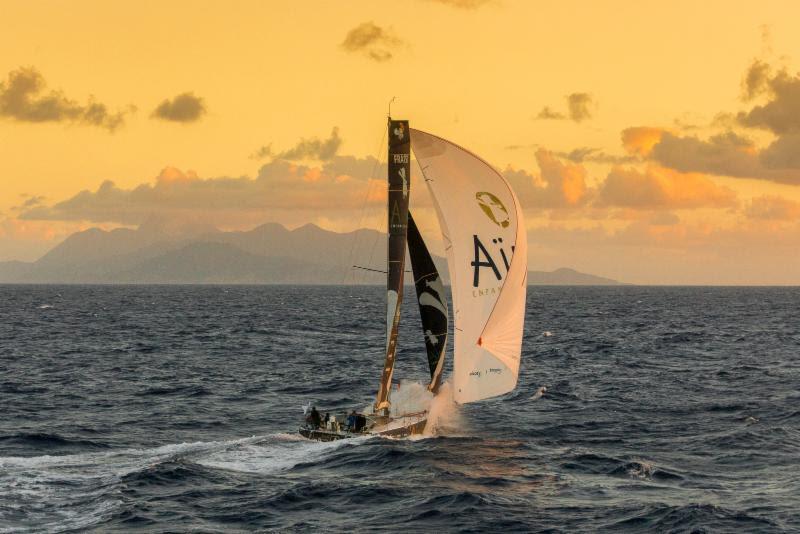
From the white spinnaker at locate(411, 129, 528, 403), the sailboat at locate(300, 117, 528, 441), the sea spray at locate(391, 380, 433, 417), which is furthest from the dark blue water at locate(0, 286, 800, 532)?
the sailboat at locate(300, 117, 528, 441)

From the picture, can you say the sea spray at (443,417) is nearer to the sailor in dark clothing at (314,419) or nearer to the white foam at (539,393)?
the sailor in dark clothing at (314,419)

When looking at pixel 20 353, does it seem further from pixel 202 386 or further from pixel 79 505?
pixel 79 505

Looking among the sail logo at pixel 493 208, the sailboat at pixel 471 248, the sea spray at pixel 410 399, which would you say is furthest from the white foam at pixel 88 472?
the sail logo at pixel 493 208

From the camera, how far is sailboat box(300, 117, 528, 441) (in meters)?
35.0

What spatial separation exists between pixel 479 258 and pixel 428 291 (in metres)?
3.25

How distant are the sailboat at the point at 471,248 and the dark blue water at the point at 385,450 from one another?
3.65 meters

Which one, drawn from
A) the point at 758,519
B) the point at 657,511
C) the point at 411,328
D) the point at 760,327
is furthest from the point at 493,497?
the point at 760,327

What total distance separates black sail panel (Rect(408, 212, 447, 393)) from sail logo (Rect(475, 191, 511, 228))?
3.30 meters

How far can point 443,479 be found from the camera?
106ft

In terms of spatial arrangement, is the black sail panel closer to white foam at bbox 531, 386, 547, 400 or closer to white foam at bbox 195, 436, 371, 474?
white foam at bbox 195, 436, 371, 474

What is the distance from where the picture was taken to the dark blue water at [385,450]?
28.5m

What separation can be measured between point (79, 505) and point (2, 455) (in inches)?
371

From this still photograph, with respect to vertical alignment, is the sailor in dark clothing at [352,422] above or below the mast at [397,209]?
below

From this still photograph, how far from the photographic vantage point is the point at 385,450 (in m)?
35.8
